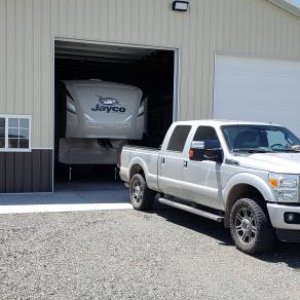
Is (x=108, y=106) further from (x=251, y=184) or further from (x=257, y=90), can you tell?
(x=251, y=184)

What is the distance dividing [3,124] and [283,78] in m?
8.14

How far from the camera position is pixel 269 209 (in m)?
6.96

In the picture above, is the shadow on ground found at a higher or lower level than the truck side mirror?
lower

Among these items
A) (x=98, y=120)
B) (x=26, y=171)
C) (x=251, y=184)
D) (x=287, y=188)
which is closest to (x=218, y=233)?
(x=251, y=184)

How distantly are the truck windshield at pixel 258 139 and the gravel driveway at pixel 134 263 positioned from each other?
149cm

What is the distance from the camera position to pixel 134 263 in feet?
22.3

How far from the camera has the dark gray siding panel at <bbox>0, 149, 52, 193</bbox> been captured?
12711mm

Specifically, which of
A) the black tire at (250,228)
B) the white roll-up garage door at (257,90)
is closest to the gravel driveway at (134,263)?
the black tire at (250,228)

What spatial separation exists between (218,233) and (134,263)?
2.44 metres

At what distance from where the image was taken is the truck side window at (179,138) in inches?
373

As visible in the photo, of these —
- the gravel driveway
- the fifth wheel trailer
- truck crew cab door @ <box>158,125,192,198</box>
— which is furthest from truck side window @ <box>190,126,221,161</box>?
the fifth wheel trailer

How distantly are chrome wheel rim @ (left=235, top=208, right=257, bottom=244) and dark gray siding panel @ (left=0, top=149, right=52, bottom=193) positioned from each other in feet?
21.8

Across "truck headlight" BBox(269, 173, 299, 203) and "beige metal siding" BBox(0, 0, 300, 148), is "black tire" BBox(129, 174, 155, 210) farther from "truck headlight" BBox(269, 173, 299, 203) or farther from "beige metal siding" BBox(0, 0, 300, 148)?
"truck headlight" BBox(269, 173, 299, 203)

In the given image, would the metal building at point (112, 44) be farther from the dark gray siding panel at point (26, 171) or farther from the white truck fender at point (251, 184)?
the white truck fender at point (251, 184)
